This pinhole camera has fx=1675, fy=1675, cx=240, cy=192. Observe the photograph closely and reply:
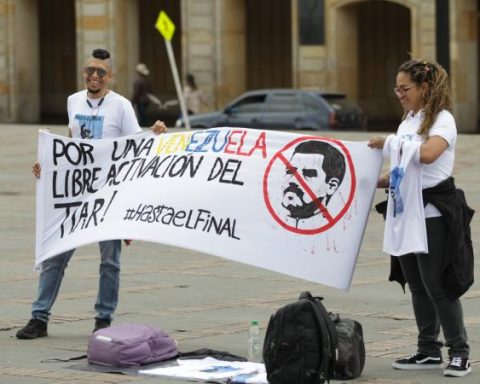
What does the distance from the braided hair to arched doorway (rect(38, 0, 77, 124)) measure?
1664 inches

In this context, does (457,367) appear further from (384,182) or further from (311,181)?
(311,181)

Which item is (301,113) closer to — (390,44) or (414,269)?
(390,44)

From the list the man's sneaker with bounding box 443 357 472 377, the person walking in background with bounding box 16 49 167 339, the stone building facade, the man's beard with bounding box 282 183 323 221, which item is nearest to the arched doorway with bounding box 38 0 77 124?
the stone building facade

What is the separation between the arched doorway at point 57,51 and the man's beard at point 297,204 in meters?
41.5

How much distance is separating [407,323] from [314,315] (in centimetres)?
297

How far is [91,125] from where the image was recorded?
11484mm

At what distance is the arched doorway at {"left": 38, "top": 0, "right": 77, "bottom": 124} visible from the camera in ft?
170

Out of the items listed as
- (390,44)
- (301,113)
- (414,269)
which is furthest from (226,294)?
(390,44)

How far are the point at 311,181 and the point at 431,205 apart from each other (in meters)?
1.04

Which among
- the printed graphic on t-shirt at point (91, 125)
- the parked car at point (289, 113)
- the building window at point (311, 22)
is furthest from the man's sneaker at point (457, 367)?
the building window at point (311, 22)

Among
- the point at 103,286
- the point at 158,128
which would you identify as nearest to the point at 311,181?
the point at 158,128

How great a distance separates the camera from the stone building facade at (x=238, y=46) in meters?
41.9

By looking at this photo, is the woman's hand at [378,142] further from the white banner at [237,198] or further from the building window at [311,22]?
the building window at [311,22]

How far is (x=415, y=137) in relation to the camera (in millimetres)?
9734
